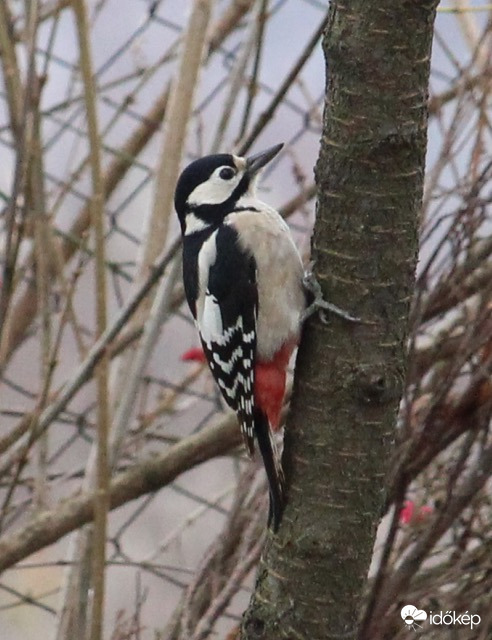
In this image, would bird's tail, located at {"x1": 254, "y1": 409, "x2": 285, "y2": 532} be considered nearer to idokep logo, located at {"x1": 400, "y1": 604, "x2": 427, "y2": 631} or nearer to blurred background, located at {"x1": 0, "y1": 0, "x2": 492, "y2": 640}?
blurred background, located at {"x1": 0, "y1": 0, "x2": 492, "y2": 640}

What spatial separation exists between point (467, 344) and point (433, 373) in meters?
0.44

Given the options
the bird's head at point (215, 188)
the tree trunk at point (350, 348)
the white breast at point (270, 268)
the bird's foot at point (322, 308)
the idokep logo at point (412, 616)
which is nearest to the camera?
the tree trunk at point (350, 348)

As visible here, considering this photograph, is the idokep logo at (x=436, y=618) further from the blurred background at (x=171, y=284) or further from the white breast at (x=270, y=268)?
the white breast at (x=270, y=268)

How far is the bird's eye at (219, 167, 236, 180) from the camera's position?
226 centimetres

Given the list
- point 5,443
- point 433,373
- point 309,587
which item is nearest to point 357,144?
point 309,587

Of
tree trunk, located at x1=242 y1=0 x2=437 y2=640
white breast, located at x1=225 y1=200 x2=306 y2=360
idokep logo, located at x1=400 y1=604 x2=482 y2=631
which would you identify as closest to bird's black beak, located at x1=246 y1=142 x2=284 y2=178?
white breast, located at x1=225 y1=200 x2=306 y2=360

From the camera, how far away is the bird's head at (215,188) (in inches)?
88.5

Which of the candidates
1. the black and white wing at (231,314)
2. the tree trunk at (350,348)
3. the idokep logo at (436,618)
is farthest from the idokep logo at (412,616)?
the black and white wing at (231,314)

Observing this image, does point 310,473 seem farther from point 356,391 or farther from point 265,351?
point 265,351

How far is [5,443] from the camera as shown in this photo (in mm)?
2586

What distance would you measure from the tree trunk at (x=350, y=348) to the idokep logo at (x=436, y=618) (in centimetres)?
32

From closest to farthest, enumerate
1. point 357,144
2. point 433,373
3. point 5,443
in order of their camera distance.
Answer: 1. point 357,144
2. point 433,373
3. point 5,443

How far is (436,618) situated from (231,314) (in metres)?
0.70

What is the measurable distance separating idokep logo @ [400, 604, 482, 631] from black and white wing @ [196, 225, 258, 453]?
0.52m
